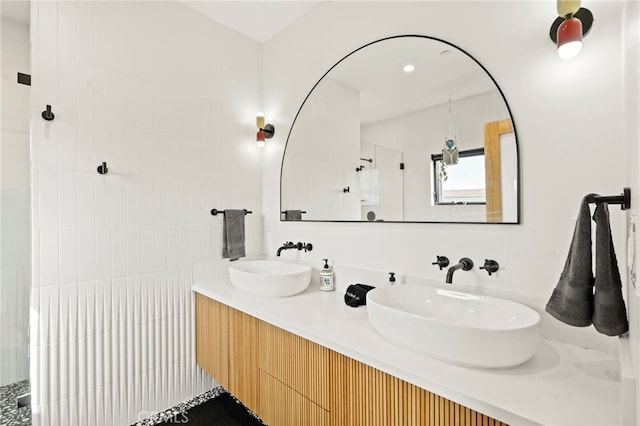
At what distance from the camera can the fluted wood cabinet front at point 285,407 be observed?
1.23 meters

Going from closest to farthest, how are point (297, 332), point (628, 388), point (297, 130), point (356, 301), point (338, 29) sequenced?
point (628, 388) < point (297, 332) < point (356, 301) < point (338, 29) < point (297, 130)

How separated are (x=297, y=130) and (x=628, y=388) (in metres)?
1.95

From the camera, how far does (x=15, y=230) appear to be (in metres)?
1.72

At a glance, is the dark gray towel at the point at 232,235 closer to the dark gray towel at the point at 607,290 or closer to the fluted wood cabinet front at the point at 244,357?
the fluted wood cabinet front at the point at 244,357

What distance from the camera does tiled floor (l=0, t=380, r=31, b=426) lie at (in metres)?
1.58

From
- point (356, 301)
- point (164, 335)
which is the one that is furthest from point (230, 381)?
point (356, 301)

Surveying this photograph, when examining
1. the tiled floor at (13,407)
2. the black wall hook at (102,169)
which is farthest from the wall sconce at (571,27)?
the tiled floor at (13,407)

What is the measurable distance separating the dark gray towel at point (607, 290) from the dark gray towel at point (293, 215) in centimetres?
158

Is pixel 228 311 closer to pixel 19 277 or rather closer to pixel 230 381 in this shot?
pixel 230 381

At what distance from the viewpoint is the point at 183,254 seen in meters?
1.98

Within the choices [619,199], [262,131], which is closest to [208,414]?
[262,131]

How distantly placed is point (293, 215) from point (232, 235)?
463 mm

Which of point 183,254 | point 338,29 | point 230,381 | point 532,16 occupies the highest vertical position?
point 338,29

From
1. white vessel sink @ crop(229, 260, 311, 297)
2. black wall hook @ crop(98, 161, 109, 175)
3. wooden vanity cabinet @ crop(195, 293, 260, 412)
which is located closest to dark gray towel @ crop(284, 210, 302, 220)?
white vessel sink @ crop(229, 260, 311, 297)
